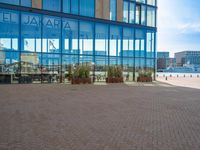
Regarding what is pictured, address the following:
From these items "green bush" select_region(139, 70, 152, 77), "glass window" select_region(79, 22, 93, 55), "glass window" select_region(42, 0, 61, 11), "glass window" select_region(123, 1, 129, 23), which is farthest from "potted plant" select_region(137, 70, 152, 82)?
"glass window" select_region(42, 0, 61, 11)

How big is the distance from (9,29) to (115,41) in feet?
38.9

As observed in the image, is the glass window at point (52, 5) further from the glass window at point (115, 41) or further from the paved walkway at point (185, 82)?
the paved walkway at point (185, 82)

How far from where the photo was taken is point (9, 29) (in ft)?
83.3

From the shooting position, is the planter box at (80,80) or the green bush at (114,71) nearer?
the planter box at (80,80)

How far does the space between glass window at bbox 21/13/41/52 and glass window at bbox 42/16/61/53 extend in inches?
22.4

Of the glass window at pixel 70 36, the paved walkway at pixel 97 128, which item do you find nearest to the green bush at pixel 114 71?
the glass window at pixel 70 36

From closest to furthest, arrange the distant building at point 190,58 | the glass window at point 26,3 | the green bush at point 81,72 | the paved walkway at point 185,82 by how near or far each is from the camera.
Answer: the glass window at point 26,3
the green bush at point 81,72
the paved walkway at point 185,82
the distant building at point 190,58

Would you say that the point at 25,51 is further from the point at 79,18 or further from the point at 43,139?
the point at 43,139

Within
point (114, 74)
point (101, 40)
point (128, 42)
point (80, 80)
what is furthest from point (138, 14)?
point (80, 80)

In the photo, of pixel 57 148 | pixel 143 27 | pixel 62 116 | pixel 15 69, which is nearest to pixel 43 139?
pixel 57 148

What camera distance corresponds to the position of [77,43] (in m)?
29.4

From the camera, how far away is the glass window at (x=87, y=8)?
29625 mm

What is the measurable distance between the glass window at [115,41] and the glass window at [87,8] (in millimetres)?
3069

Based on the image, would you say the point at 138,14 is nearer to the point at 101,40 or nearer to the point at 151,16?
the point at 151,16
